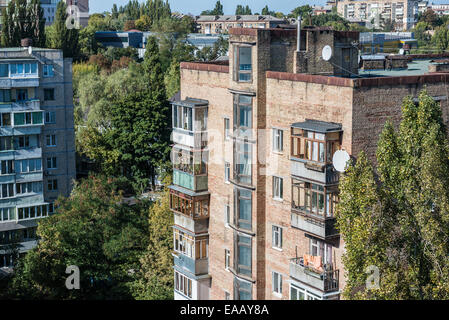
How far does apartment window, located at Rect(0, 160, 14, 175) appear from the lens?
50550mm

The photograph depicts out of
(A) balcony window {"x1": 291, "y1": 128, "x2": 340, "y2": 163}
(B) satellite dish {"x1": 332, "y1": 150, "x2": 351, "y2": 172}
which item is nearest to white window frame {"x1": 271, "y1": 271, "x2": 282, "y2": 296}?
(A) balcony window {"x1": 291, "y1": 128, "x2": 340, "y2": 163}

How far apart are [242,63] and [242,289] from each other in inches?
380

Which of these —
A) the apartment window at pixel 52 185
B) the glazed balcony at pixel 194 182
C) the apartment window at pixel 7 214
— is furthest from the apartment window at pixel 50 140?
the glazed balcony at pixel 194 182

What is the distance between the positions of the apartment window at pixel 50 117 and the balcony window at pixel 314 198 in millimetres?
32765

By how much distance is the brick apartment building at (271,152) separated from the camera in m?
24.3

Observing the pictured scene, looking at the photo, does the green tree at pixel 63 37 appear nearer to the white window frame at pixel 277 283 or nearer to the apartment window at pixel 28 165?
the apartment window at pixel 28 165

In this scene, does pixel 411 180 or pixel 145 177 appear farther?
pixel 145 177

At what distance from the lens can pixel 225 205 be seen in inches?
1200

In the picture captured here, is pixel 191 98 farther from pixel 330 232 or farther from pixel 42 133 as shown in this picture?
pixel 42 133

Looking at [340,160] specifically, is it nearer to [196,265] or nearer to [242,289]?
[242,289]

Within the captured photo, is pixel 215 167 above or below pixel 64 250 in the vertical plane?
above

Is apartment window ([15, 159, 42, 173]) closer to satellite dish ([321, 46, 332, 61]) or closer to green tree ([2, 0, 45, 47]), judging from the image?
satellite dish ([321, 46, 332, 61])
